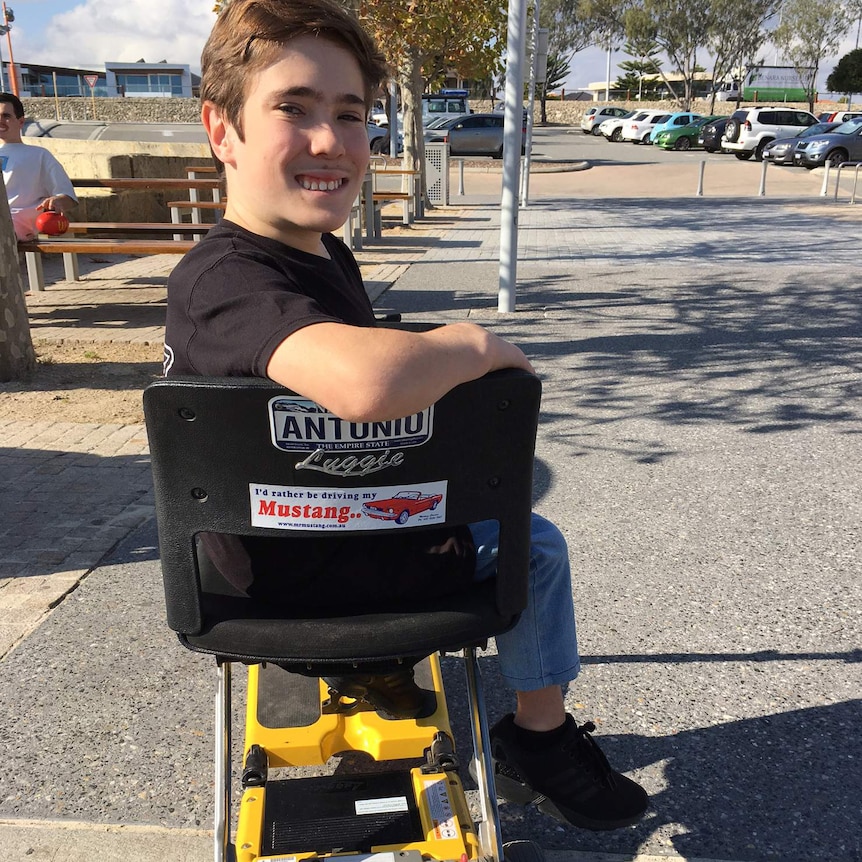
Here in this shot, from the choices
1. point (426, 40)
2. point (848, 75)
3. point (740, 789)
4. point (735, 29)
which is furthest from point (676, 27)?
point (740, 789)

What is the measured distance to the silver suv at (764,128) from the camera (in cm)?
3434

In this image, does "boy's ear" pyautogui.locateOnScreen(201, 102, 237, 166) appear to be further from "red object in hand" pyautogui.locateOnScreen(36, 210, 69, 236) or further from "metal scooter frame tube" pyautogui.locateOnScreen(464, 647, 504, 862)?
"red object in hand" pyautogui.locateOnScreen(36, 210, 69, 236)

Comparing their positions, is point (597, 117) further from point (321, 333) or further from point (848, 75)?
point (321, 333)

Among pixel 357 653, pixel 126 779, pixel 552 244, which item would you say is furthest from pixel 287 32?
pixel 552 244

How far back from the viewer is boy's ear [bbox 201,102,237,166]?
1.72m

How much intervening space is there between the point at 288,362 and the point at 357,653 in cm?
52

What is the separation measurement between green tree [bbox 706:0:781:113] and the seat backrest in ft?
216

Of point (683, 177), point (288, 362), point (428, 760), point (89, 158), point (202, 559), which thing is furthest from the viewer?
point (683, 177)

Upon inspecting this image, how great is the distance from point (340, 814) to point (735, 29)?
233 feet

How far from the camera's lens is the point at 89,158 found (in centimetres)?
1365

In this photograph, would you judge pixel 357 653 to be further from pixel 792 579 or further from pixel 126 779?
pixel 792 579

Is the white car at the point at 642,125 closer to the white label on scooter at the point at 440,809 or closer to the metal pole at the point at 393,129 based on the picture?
the metal pole at the point at 393,129

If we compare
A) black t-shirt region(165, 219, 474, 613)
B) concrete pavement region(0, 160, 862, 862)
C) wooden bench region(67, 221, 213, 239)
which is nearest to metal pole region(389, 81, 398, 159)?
wooden bench region(67, 221, 213, 239)

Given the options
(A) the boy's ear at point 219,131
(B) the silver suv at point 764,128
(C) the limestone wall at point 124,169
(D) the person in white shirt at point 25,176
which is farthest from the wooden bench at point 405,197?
(B) the silver suv at point 764,128
